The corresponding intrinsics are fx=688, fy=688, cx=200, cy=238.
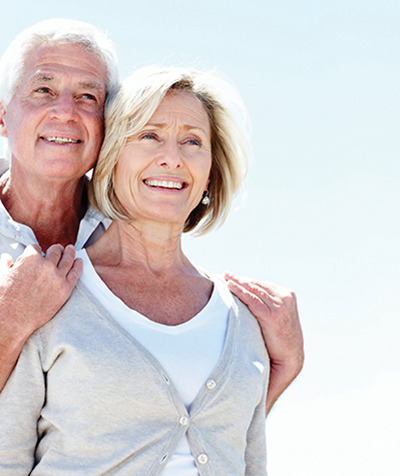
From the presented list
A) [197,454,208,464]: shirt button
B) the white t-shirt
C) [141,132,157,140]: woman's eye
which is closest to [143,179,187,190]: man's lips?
[141,132,157,140]: woman's eye

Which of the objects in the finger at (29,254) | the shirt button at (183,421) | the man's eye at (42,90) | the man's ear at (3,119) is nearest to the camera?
the shirt button at (183,421)

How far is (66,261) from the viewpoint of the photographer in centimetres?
259

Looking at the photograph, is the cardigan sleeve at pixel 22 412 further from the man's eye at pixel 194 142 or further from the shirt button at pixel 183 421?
the man's eye at pixel 194 142

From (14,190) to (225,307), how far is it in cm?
127

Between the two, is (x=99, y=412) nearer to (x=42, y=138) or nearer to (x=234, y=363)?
(x=234, y=363)

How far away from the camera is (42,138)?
3.21 meters

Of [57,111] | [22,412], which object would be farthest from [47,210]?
[22,412]

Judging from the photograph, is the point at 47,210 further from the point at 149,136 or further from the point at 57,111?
the point at 149,136

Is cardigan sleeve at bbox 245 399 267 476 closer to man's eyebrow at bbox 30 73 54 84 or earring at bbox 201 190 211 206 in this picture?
earring at bbox 201 190 211 206

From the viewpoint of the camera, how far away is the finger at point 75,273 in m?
2.54

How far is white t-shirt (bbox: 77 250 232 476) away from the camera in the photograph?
8.07 feet

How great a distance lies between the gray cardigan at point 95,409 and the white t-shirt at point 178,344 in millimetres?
37

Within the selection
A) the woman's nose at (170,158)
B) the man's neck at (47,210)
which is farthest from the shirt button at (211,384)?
the man's neck at (47,210)

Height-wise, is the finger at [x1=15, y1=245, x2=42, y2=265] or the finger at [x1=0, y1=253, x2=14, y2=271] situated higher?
the finger at [x1=15, y1=245, x2=42, y2=265]
